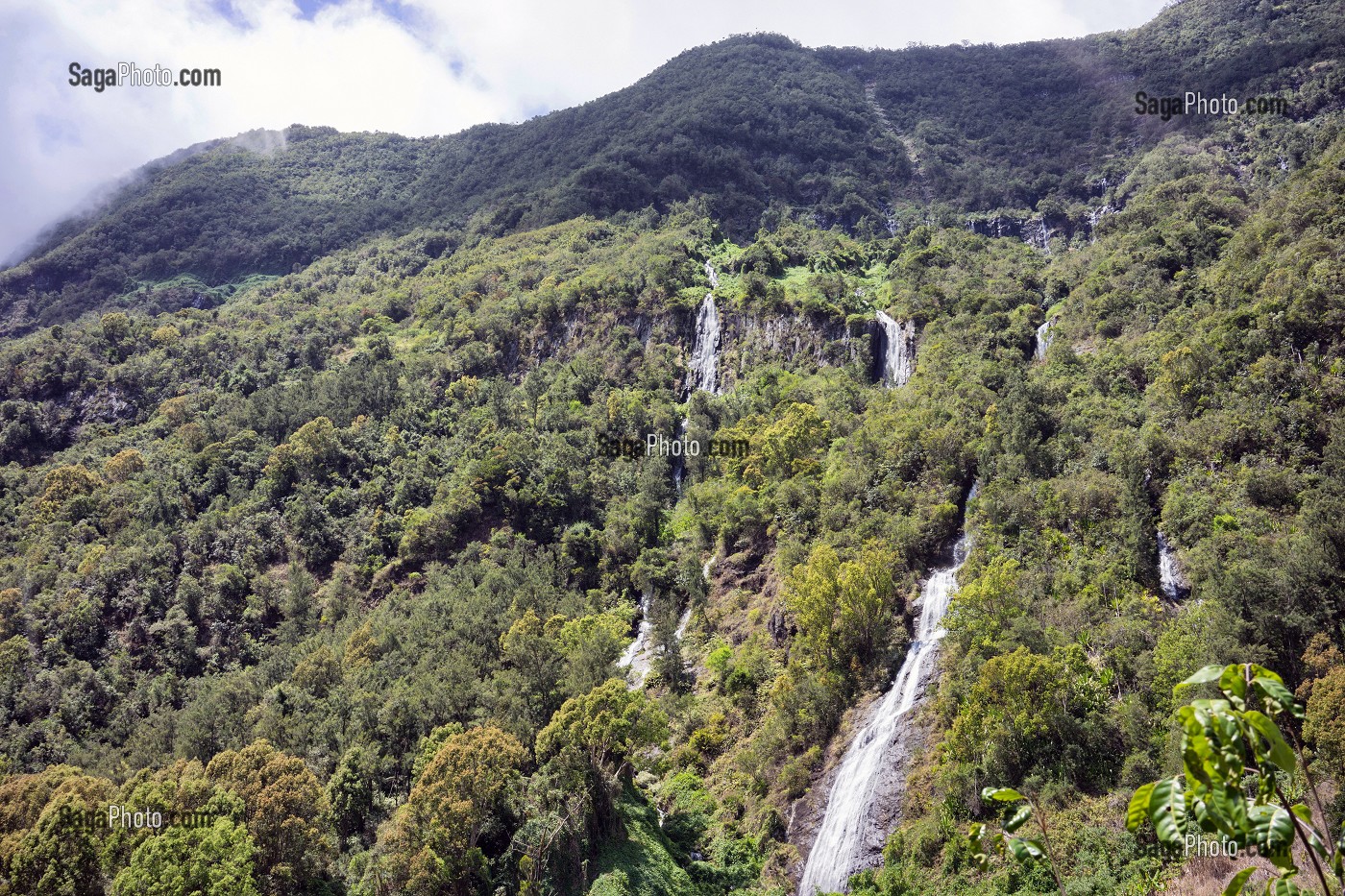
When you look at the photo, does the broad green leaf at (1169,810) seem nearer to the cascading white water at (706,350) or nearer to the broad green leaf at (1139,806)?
the broad green leaf at (1139,806)

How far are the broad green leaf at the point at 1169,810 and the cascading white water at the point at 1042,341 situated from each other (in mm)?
61761

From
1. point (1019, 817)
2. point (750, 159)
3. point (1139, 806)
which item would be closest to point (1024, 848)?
point (1019, 817)

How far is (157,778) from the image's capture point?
3944cm

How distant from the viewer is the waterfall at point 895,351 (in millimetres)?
72562

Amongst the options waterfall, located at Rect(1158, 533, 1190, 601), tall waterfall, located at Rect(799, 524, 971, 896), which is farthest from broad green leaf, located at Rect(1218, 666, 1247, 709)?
waterfall, located at Rect(1158, 533, 1190, 601)

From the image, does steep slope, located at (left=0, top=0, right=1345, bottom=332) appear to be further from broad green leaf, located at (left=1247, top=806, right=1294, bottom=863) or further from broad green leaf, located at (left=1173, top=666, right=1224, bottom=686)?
broad green leaf, located at (left=1247, top=806, right=1294, bottom=863)

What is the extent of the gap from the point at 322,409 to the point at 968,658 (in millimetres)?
77597

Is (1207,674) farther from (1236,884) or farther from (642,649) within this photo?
(642,649)

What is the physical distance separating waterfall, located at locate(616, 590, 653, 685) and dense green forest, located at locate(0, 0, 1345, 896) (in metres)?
1.19

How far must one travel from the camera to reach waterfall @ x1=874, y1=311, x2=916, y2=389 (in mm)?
72562

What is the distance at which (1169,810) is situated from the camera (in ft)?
17.7

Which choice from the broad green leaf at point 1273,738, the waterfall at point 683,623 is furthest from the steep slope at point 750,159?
the broad green leaf at point 1273,738

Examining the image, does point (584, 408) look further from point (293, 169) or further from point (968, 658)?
point (293, 169)

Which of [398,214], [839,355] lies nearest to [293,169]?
[398,214]
